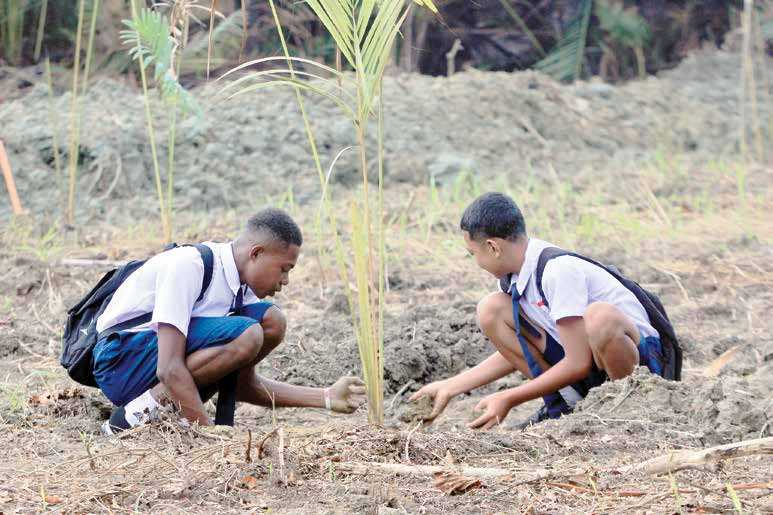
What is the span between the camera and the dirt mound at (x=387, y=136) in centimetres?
830

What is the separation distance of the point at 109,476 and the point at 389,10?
1.54 meters

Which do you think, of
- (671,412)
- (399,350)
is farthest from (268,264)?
(671,412)

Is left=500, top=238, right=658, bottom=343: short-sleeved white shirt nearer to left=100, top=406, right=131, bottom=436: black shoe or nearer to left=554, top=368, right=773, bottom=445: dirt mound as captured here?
left=554, top=368, right=773, bottom=445: dirt mound

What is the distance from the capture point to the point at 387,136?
31.1 ft

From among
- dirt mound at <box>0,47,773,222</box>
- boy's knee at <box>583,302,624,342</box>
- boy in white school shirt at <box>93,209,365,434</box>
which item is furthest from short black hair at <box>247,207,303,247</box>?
dirt mound at <box>0,47,773,222</box>

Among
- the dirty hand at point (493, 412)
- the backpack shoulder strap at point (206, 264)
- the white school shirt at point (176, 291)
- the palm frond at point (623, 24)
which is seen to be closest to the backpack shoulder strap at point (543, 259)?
the dirty hand at point (493, 412)

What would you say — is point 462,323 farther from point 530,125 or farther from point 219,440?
point 530,125

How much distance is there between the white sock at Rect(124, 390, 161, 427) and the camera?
3.53 m

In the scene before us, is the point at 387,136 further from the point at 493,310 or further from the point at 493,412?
the point at 493,412

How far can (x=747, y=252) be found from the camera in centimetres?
650

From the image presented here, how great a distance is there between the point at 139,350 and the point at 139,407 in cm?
20

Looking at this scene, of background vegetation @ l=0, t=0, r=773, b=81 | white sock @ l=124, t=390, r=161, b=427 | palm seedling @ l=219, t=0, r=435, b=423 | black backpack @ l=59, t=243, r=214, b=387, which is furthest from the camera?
background vegetation @ l=0, t=0, r=773, b=81

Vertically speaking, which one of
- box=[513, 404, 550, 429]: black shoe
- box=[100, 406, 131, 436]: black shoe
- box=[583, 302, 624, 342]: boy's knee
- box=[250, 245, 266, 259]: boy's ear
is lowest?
box=[513, 404, 550, 429]: black shoe

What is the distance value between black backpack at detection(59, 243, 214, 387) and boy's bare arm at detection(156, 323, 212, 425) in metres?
0.22
